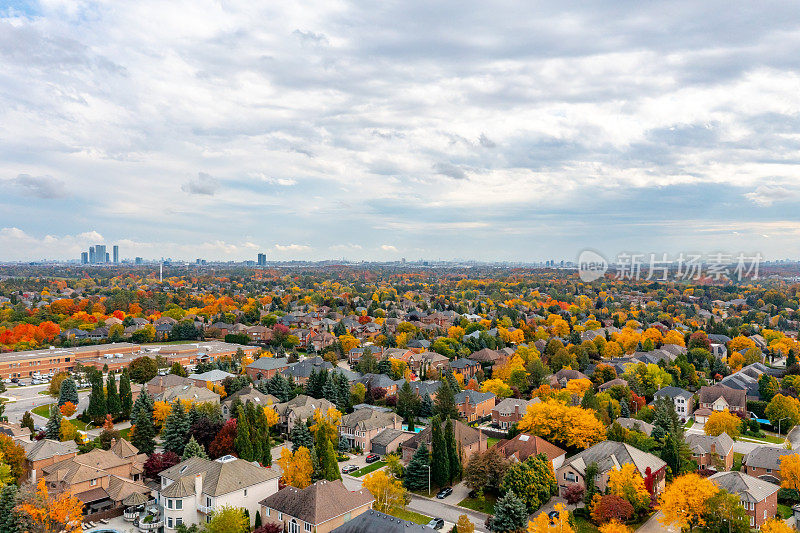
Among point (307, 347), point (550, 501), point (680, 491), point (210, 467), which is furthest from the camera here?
point (307, 347)

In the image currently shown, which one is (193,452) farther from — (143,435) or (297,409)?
(297,409)

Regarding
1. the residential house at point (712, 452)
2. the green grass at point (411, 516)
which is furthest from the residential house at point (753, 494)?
the green grass at point (411, 516)

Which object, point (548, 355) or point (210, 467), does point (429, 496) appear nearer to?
point (210, 467)

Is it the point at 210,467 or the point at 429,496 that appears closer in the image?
the point at 210,467

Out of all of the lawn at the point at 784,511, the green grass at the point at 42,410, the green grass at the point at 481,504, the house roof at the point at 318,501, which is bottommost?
the green grass at the point at 42,410

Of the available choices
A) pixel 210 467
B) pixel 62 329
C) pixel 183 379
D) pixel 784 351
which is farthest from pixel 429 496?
pixel 62 329

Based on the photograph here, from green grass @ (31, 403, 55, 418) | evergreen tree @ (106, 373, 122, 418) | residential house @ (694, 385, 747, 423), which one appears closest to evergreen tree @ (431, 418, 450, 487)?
evergreen tree @ (106, 373, 122, 418)

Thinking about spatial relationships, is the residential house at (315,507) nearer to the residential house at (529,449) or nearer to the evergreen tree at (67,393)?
the residential house at (529,449)
